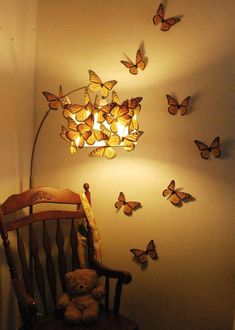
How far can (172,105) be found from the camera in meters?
1.70

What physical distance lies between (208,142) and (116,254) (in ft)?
2.78

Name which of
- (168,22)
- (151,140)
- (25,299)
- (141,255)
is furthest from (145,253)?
(168,22)

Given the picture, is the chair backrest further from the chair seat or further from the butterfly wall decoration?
the butterfly wall decoration

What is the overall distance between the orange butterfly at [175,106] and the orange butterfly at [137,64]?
0.78 ft

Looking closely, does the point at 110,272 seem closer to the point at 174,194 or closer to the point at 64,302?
the point at 64,302

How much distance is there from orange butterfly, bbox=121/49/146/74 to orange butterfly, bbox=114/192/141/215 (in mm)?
714

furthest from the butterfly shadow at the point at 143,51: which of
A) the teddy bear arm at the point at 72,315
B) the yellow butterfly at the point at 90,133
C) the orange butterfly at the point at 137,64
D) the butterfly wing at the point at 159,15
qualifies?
the teddy bear arm at the point at 72,315

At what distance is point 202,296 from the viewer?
1699 millimetres

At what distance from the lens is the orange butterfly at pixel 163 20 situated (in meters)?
1.70

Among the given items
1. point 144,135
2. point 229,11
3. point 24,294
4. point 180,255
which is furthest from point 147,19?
point 24,294

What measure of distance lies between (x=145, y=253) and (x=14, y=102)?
1.16m

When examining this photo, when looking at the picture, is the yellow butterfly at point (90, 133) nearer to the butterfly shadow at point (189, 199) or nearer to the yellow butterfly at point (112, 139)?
the yellow butterfly at point (112, 139)

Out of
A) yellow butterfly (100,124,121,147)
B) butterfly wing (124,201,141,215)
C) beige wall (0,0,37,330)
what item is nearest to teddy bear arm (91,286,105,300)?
butterfly wing (124,201,141,215)

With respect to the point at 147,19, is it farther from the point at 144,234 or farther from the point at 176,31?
the point at 144,234
